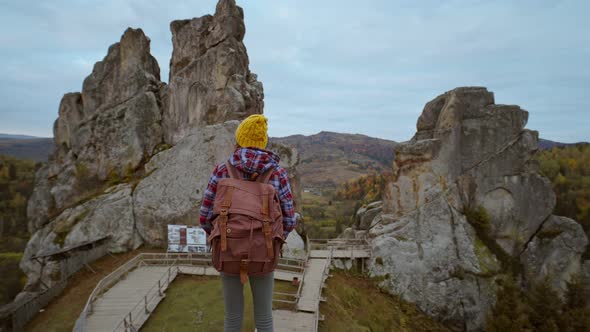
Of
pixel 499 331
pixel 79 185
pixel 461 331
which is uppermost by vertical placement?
pixel 79 185

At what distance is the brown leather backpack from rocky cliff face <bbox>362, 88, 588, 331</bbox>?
20.7 metres

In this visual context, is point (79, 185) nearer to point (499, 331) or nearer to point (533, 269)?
point (499, 331)

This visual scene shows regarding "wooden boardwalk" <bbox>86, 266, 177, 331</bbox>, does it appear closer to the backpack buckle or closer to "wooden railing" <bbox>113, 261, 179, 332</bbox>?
"wooden railing" <bbox>113, 261, 179, 332</bbox>

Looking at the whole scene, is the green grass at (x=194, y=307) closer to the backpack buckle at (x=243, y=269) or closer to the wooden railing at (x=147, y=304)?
the wooden railing at (x=147, y=304)

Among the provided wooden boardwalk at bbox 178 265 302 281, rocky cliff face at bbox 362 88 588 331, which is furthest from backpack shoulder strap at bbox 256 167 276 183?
rocky cliff face at bbox 362 88 588 331

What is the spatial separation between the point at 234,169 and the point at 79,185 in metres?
28.2

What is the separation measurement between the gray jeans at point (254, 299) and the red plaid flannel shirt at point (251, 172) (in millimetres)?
654

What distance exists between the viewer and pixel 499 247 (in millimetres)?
23797

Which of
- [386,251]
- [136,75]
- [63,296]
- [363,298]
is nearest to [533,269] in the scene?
[386,251]

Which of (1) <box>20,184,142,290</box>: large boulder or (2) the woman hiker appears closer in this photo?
(2) the woman hiker

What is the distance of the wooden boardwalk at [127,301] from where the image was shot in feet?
41.8

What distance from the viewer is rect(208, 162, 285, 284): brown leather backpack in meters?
3.76

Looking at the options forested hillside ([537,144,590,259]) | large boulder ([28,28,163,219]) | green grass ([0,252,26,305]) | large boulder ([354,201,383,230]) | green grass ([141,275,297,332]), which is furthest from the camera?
forested hillside ([537,144,590,259])

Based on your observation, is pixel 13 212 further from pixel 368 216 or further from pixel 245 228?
pixel 245 228
